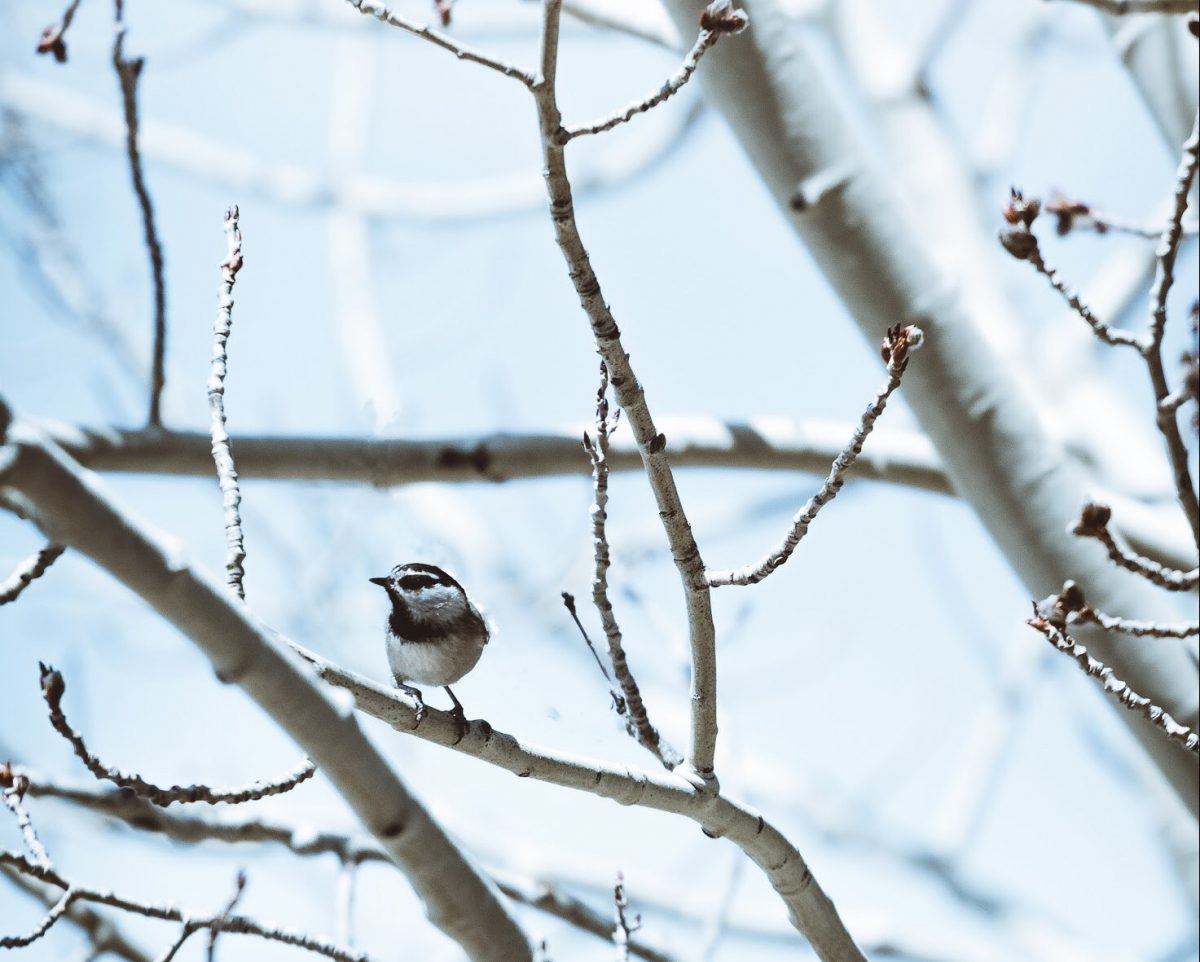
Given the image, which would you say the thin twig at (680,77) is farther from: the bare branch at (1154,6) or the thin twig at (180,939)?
the thin twig at (180,939)

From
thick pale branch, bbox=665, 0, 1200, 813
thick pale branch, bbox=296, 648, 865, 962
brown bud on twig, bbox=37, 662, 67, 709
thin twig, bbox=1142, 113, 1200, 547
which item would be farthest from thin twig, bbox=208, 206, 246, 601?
thin twig, bbox=1142, 113, 1200, 547

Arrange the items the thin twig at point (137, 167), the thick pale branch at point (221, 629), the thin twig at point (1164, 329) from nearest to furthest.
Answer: the thick pale branch at point (221, 629), the thin twig at point (1164, 329), the thin twig at point (137, 167)

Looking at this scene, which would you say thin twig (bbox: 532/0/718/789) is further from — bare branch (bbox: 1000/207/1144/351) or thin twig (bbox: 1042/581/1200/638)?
bare branch (bbox: 1000/207/1144/351)

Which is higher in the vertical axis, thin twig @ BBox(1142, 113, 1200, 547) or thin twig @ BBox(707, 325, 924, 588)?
thin twig @ BBox(1142, 113, 1200, 547)

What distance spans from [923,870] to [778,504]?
1648 mm

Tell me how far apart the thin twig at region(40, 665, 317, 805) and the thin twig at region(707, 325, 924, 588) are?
578 millimetres

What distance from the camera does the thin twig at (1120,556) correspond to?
4.96ft

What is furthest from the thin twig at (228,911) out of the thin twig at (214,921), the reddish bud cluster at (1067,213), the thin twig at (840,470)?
the reddish bud cluster at (1067,213)

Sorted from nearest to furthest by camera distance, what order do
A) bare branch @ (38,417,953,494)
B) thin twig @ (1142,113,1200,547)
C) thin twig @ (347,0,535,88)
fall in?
thin twig @ (347,0,535,88) → thin twig @ (1142,113,1200,547) → bare branch @ (38,417,953,494)

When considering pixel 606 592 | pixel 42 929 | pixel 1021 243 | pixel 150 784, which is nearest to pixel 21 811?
pixel 42 929

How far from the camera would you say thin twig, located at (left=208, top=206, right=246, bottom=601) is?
4.31 ft

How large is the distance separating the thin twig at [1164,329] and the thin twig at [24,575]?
4.84ft

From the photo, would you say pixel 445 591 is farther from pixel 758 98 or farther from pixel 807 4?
pixel 807 4

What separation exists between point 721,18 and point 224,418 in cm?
77
